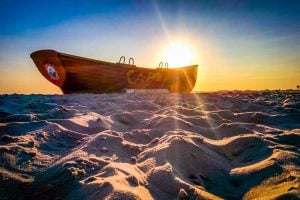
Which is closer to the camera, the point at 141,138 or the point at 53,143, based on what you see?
the point at 53,143

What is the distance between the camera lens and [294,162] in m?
1.70

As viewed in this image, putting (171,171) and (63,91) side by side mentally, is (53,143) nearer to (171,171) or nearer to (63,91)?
(171,171)

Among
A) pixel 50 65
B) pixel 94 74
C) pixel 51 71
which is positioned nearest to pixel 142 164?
pixel 50 65

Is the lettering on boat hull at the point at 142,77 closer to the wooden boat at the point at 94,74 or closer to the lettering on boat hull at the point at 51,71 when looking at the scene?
the wooden boat at the point at 94,74

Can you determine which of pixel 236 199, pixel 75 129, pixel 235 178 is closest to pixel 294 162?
pixel 235 178

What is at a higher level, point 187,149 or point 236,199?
point 187,149

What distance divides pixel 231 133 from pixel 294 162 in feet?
3.54

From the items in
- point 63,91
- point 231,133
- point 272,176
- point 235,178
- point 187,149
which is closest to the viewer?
point 272,176

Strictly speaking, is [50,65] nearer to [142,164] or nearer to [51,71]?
[51,71]

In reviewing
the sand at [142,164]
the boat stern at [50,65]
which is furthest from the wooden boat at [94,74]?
the sand at [142,164]

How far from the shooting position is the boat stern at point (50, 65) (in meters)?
9.17

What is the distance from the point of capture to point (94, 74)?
34.9 feet

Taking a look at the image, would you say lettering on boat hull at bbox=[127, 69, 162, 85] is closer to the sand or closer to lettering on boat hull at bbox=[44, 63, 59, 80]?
lettering on boat hull at bbox=[44, 63, 59, 80]

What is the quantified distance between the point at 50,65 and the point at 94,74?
1825 millimetres
